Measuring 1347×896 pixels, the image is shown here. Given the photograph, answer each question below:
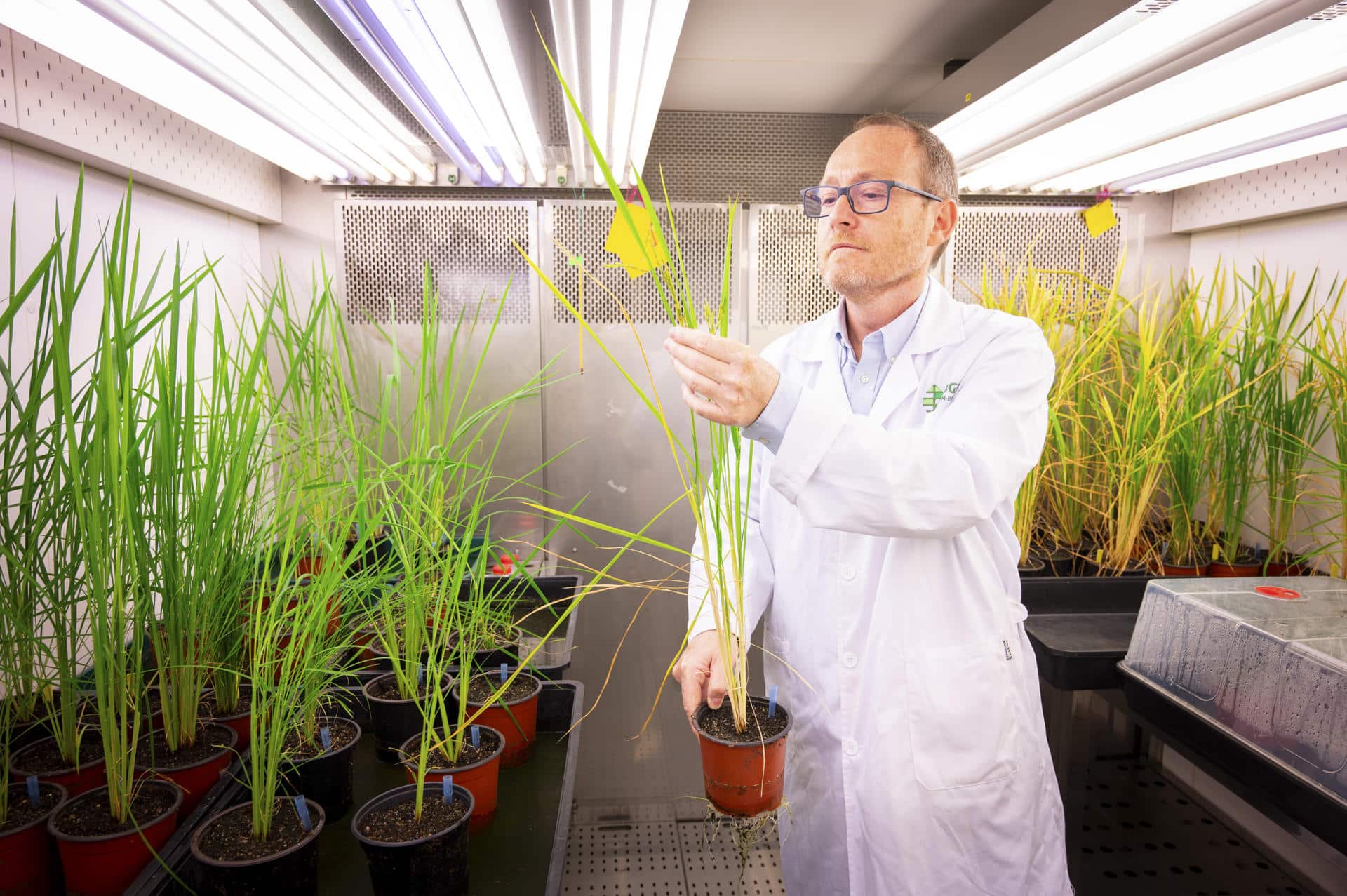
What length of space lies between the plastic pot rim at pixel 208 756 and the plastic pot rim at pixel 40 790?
2.8 inches

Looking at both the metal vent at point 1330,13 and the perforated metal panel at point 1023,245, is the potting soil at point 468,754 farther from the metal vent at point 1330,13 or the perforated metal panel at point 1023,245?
the perforated metal panel at point 1023,245

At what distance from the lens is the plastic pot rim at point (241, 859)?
30.2 inches

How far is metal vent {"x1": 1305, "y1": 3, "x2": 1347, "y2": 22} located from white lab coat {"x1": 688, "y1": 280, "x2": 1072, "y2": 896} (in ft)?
1.66

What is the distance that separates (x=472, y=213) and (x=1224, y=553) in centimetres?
229

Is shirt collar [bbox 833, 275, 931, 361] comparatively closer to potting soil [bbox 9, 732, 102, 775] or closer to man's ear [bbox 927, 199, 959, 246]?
man's ear [bbox 927, 199, 959, 246]

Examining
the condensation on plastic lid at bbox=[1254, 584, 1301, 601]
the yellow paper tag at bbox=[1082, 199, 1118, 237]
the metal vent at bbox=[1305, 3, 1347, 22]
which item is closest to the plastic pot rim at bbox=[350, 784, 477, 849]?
the condensation on plastic lid at bbox=[1254, 584, 1301, 601]

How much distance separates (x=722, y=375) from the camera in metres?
0.82

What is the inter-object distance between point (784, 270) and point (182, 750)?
6.44ft

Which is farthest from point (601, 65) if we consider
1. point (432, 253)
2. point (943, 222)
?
point (432, 253)

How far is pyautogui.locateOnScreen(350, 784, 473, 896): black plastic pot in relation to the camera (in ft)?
2.64

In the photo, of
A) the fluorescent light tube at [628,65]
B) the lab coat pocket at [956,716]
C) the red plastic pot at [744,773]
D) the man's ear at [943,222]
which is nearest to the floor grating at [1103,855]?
the lab coat pocket at [956,716]

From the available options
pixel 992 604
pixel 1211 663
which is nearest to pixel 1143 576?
pixel 1211 663

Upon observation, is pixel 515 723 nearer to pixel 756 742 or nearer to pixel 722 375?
pixel 756 742

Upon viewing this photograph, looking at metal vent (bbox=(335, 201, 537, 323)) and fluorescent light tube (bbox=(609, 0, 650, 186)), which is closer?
fluorescent light tube (bbox=(609, 0, 650, 186))
